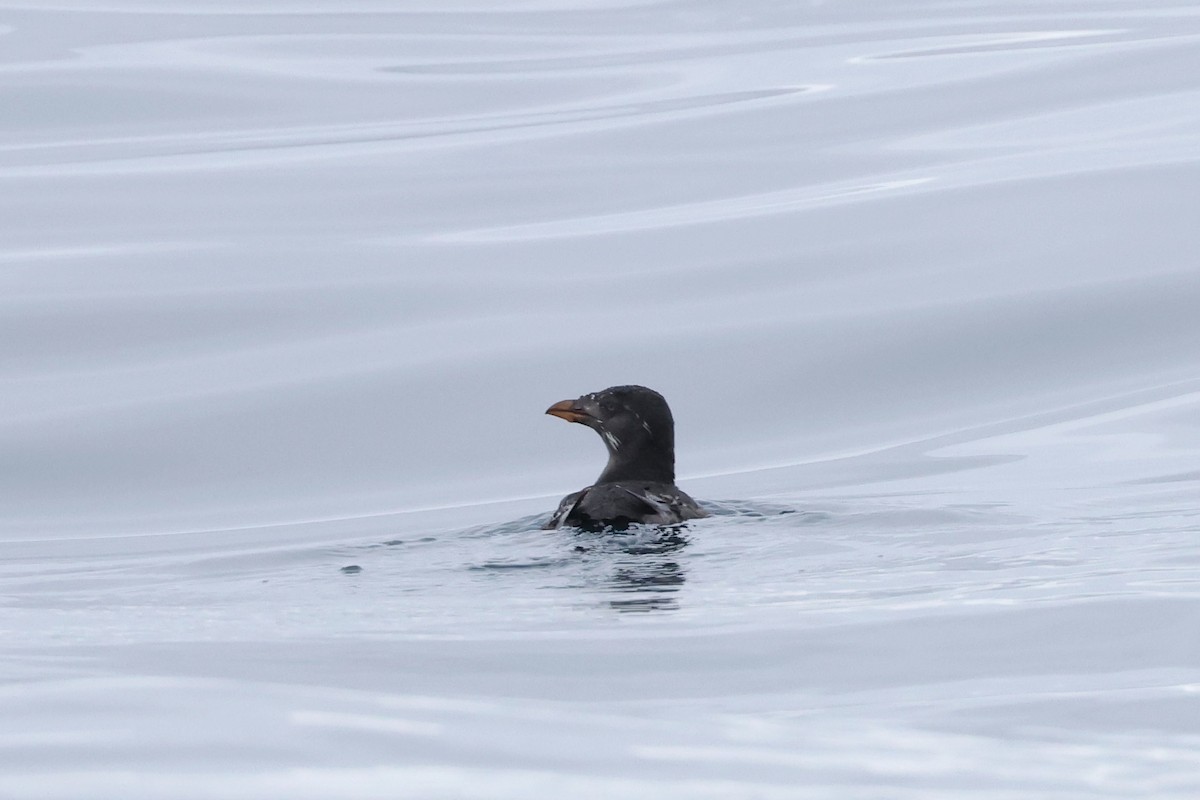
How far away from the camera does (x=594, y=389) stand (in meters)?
11.8

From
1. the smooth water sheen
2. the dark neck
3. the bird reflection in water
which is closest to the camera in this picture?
the smooth water sheen

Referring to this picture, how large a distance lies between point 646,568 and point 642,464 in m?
2.36

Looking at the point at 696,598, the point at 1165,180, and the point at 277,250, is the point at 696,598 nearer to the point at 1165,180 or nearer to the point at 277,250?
the point at 277,250

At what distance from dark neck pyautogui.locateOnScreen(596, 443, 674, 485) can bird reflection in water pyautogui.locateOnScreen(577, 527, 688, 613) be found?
1.32 meters

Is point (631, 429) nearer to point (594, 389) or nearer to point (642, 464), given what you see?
point (642, 464)

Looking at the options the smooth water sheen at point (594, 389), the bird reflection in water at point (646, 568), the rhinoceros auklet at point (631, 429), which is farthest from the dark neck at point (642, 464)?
the bird reflection in water at point (646, 568)

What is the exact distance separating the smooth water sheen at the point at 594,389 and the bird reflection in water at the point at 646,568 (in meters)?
0.04

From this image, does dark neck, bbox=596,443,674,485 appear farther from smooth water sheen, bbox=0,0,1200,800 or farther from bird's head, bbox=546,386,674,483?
smooth water sheen, bbox=0,0,1200,800

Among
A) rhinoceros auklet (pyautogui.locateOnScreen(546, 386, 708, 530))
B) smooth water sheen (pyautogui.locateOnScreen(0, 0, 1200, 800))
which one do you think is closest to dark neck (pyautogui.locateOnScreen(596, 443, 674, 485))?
rhinoceros auklet (pyautogui.locateOnScreen(546, 386, 708, 530))

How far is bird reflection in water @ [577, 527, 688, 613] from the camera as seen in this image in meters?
6.62

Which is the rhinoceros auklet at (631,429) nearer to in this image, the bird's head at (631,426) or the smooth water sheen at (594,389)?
the bird's head at (631,426)

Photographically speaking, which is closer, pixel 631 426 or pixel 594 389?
pixel 631 426

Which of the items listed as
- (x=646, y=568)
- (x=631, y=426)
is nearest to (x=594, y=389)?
(x=631, y=426)

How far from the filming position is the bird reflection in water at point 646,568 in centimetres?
662
